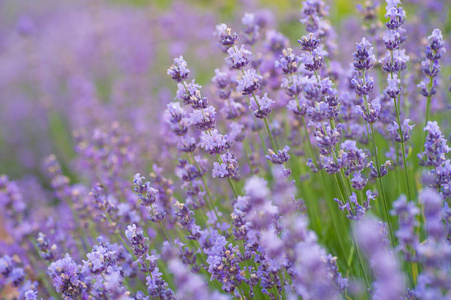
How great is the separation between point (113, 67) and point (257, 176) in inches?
263

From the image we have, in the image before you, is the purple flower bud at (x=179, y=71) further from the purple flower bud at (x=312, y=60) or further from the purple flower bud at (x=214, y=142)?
the purple flower bud at (x=312, y=60)

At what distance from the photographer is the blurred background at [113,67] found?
6.18 m

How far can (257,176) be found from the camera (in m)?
2.86

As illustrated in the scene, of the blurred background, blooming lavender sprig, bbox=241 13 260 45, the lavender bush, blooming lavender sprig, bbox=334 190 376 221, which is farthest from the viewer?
the blurred background

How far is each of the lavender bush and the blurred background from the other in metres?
0.06

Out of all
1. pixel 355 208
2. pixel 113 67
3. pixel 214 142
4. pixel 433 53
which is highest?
pixel 113 67

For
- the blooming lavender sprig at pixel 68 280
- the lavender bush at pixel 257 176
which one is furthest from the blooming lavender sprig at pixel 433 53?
the blooming lavender sprig at pixel 68 280

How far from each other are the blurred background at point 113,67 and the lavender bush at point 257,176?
58 mm

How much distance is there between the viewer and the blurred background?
6184 mm

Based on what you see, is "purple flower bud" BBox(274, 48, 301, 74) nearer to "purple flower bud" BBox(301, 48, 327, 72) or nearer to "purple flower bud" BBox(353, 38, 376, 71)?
"purple flower bud" BBox(301, 48, 327, 72)

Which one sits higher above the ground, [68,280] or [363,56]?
[363,56]

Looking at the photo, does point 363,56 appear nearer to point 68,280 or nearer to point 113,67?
point 68,280

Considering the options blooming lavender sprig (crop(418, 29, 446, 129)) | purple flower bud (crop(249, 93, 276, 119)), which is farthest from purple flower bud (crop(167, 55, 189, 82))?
blooming lavender sprig (crop(418, 29, 446, 129))

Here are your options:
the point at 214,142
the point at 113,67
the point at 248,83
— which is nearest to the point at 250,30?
the point at 248,83
